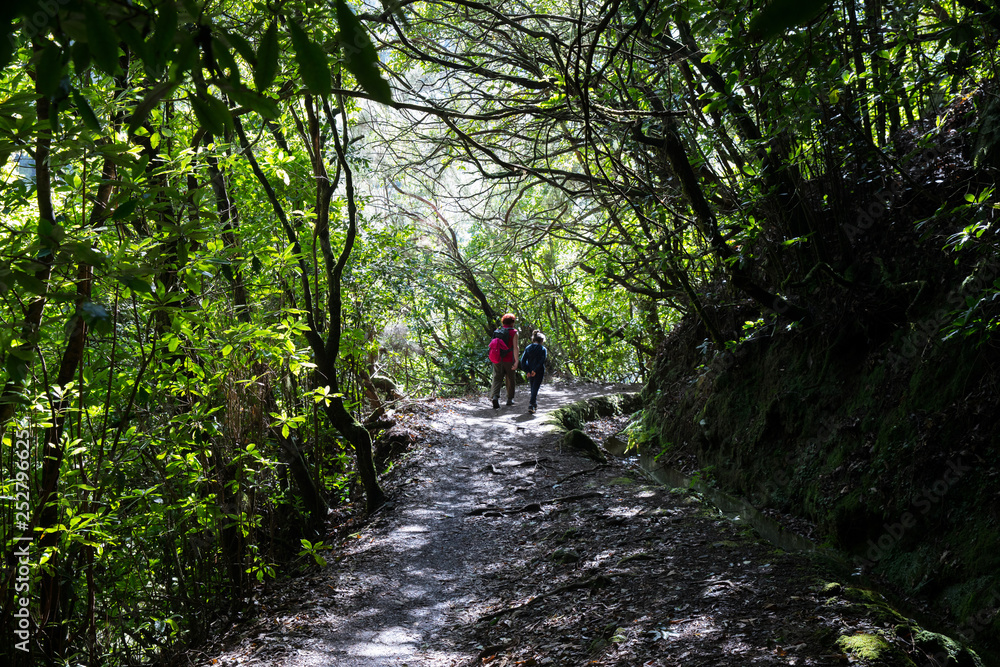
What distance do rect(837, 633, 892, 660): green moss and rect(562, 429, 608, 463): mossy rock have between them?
252 inches

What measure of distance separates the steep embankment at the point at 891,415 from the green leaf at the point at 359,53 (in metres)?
4.33

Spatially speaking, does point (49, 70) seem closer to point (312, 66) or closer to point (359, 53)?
point (312, 66)

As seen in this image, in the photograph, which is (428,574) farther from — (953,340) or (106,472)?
(953,340)

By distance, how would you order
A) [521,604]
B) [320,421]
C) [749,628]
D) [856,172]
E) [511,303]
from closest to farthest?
[749,628], [521,604], [856,172], [320,421], [511,303]

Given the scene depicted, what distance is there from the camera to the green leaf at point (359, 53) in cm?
117

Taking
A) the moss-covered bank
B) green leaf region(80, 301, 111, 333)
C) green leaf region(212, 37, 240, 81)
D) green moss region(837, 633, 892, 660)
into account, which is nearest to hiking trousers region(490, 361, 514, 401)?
the moss-covered bank

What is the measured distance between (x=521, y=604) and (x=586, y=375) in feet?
61.4

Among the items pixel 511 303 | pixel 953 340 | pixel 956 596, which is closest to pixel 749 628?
pixel 956 596

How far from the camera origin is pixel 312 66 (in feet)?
4.34

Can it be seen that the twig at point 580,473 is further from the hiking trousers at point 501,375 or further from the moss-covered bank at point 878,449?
the hiking trousers at point 501,375

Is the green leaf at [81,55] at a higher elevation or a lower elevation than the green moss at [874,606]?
higher

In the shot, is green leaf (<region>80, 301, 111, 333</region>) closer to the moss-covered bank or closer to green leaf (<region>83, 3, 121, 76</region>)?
green leaf (<region>83, 3, 121, 76</region>)

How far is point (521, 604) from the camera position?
17.0ft

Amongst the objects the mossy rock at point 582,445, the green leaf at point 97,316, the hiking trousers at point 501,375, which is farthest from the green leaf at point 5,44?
the hiking trousers at point 501,375
